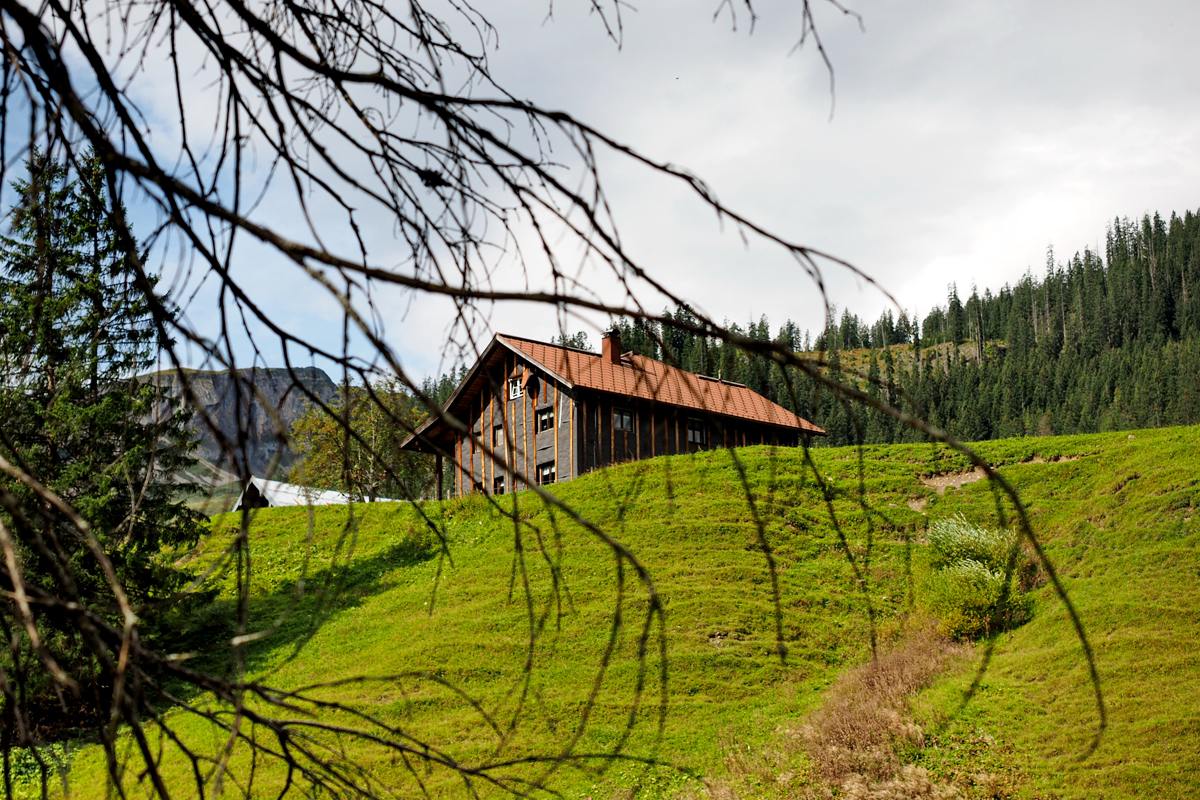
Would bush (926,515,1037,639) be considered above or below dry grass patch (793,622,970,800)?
above

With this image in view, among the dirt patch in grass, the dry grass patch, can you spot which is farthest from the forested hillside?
the dry grass patch

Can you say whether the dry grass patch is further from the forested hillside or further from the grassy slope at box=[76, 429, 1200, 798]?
the forested hillside

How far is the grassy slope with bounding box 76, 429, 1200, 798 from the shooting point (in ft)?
29.9

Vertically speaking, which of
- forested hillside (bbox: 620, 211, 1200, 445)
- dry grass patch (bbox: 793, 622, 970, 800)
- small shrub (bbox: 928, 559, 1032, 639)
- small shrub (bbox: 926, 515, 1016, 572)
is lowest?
dry grass patch (bbox: 793, 622, 970, 800)

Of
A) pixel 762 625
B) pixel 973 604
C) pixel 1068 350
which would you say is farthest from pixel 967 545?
pixel 1068 350

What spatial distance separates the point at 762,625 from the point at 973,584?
127 inches

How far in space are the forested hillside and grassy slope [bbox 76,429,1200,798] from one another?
2496 cm

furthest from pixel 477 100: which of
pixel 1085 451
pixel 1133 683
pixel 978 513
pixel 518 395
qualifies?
pixel 518 395

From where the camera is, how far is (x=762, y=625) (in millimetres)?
13359

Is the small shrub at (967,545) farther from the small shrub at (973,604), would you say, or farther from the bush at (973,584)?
the small shrub at (973,604)

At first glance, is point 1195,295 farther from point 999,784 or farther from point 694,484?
point 999,784

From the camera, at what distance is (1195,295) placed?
3462 inches

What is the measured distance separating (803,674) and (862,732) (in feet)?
8.30

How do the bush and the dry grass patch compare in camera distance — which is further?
the bush
